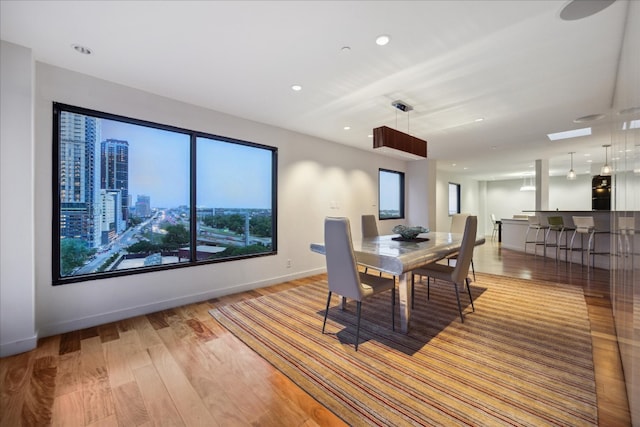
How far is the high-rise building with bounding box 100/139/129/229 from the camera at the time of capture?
9.28ft

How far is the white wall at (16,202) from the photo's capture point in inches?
84.0

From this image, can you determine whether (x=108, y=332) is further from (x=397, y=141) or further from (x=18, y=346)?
(x=397, y=141)

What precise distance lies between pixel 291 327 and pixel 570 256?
6590 mm

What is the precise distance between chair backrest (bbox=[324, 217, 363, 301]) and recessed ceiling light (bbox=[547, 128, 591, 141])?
501 centimetres

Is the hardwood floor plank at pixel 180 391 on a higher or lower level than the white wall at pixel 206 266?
lower

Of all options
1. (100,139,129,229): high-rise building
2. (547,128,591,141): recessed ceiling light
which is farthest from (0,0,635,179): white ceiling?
(547,128,591,141): recessed ceiling light

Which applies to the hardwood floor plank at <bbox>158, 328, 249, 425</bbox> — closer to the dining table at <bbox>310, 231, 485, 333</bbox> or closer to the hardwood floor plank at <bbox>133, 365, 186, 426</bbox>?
the hardwood floor plank at <bbox>133, 365, 186, 426</bbox>

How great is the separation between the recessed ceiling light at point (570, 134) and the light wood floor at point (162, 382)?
348 centimetres

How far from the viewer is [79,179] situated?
106 inches

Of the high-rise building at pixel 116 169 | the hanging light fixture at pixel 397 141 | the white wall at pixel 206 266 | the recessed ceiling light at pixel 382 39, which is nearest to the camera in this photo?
the recessed ceiling light at pixel 382 39

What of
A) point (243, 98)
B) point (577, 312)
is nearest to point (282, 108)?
point (243, 98)

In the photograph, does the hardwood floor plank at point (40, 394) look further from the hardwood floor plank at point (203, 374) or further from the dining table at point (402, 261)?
the dining table at point (402, 261)

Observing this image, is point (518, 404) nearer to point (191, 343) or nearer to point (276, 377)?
point (276, 377)

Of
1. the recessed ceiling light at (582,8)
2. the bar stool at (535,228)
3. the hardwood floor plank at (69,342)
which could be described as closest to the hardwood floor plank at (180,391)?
the hardwood floor plank at (69,342)
